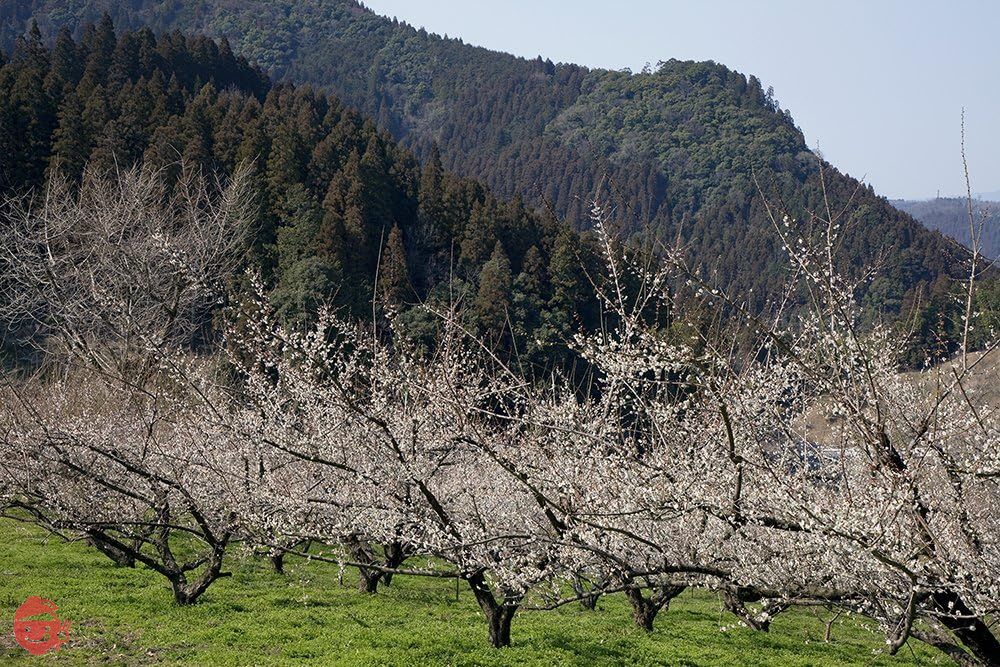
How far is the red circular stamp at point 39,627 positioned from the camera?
23.5 ft

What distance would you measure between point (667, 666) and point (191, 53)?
1966 inches

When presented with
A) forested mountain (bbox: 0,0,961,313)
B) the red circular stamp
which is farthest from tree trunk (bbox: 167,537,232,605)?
forested mountain (bbox: 0,0,961,313)

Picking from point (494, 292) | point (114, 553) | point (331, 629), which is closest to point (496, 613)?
point (331, 629)

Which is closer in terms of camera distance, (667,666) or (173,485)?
(173,485)

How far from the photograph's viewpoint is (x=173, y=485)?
672 cm

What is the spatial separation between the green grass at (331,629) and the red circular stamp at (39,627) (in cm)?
10

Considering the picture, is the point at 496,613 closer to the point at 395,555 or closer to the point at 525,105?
the point at 395,555

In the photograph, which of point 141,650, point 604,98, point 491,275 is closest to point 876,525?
point 141,650

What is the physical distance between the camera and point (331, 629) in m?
8.45

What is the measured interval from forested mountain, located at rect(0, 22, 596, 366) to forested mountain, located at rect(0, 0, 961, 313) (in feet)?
112

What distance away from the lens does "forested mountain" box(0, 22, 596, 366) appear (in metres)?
27.3

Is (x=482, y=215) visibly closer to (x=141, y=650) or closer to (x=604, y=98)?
(x=141, y=650)

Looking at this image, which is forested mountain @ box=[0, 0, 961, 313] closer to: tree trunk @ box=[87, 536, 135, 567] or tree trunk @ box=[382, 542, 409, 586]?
tree trunk @ box=[382, 542, 409, 586]

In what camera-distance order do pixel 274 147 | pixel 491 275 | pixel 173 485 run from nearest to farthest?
pixel 173 485
pixel 491 275
pixel 274 147
